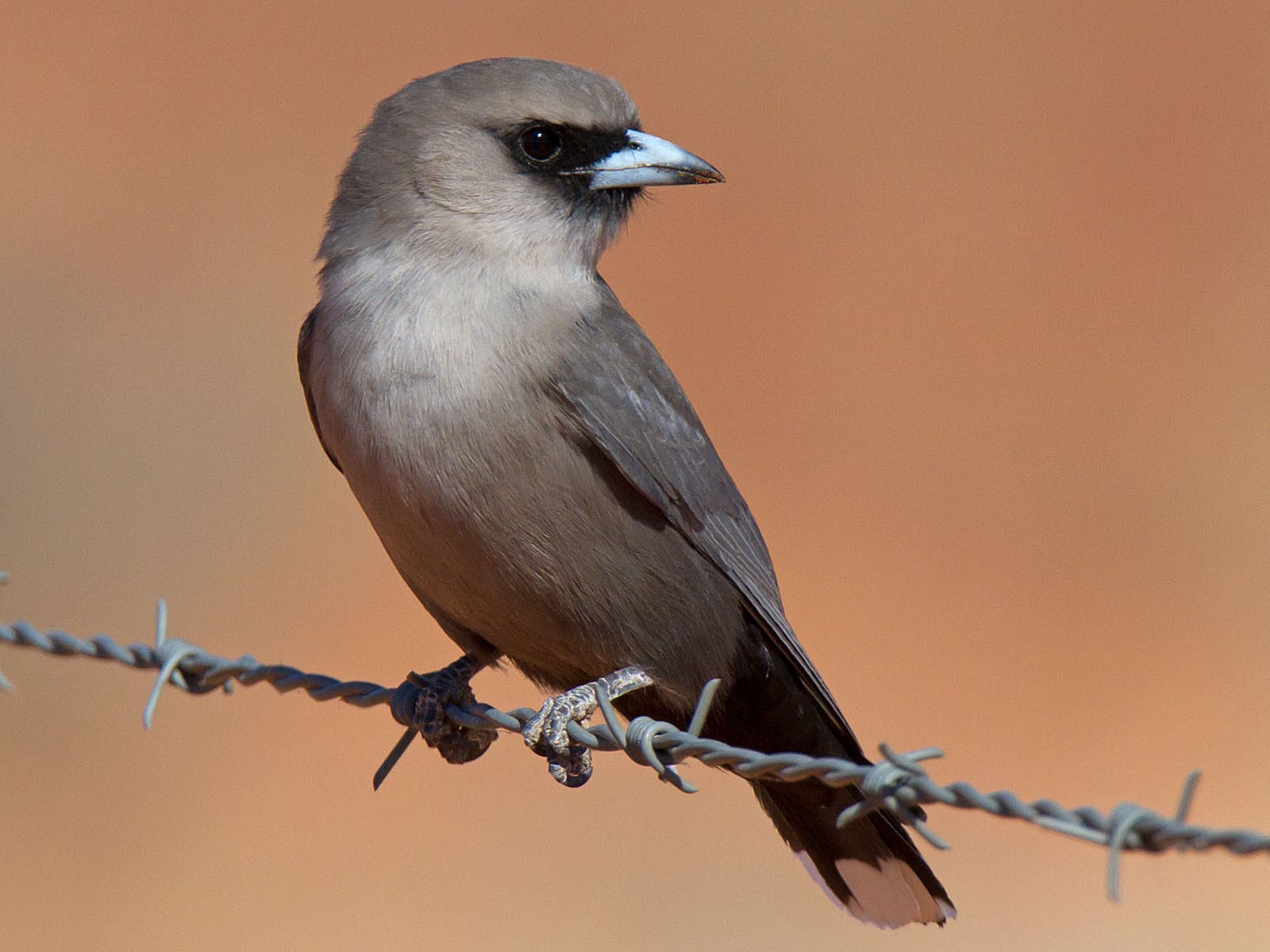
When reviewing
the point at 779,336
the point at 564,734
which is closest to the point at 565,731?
the point at 564,734

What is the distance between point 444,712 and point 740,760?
1.47 meters

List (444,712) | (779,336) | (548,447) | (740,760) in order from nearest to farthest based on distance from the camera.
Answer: (740,760), (548,447), (444,712), (779,336)

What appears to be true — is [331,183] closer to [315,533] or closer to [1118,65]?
[315,533]

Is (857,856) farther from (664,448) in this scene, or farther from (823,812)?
(664,448)

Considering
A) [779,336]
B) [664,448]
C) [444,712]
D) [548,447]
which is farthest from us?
[779,336]

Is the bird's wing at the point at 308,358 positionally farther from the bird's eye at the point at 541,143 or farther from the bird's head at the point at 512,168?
the bird's eye at the point at 541,143

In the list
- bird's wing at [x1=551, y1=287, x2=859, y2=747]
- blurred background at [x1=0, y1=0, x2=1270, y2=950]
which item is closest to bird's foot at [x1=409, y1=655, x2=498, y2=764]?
bird's wing at [x1=551, y1=287, x2=859, y2=747]

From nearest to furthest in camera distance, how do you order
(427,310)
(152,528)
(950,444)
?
(427,310), (152,528), (950,444)

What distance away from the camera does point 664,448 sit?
4043 mm

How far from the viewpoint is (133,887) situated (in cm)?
835

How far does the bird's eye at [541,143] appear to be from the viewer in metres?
4.25

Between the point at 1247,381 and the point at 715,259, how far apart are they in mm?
4198

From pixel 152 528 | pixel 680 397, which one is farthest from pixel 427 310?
pixel 152 528

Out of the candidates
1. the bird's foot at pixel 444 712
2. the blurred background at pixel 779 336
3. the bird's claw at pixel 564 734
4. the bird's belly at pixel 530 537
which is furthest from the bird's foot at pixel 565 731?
the blurred background at pixel 779 336
